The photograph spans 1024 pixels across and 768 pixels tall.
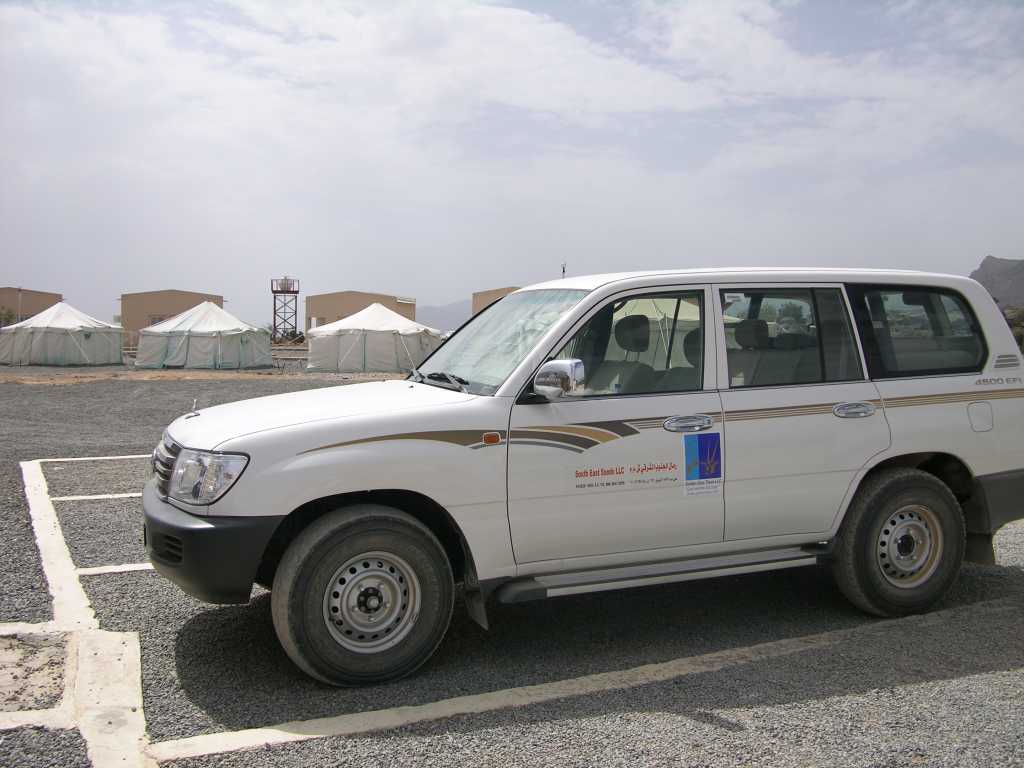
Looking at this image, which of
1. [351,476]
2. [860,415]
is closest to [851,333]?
[860,415]

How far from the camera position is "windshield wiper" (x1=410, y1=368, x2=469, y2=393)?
5070mm

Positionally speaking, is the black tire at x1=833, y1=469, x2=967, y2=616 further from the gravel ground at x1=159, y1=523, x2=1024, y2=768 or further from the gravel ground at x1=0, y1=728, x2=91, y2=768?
the gravel ground at x1=0, y1=728, x2=91, y2=768

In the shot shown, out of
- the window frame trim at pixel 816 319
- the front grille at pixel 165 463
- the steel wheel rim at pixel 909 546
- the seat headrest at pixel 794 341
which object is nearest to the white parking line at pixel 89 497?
the front grille at pixel 165 463

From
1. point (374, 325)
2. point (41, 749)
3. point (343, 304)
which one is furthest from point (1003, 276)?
point (41, 749)

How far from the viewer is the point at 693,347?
5152 mm

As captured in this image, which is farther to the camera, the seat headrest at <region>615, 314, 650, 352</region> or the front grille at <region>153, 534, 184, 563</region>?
the seat headrest at <region>615, 314, 650, 352</region>

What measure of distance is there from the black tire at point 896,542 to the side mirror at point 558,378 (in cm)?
202

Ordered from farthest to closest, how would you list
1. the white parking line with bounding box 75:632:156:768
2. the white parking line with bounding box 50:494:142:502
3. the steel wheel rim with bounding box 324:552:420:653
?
1. the white parking line with bounding box 50:494:142:502
2. the steel wheel rim with bounding box 324:552:420:653
3. the white parking line with bounding box 75:632:156:768

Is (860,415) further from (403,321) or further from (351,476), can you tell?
(403,321)

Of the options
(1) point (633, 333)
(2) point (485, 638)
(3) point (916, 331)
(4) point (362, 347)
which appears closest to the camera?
(1) point (633, 333)

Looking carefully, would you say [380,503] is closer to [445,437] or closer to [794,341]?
[445,437]

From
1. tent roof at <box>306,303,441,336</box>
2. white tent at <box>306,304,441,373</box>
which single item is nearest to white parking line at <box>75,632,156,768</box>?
white tent at <box>306,304,441,373</box>

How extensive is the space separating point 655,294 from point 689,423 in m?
0.76

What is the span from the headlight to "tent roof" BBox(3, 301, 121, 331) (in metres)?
44.4
